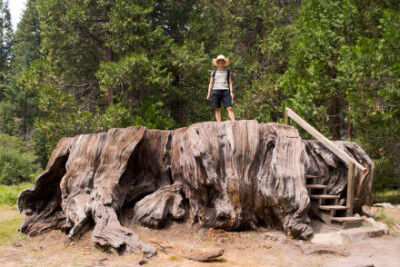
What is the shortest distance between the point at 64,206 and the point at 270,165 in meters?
4.42

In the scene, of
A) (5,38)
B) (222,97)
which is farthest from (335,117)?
(5,38)

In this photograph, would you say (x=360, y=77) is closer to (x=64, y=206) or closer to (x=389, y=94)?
(x=389, y=94)

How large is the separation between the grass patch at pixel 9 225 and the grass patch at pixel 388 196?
11920 millimetres

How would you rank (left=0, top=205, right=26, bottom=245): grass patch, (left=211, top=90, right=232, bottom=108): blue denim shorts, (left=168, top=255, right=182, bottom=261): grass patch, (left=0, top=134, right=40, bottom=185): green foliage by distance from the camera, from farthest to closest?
(left=0, top=134, right=40, bottom=185): green foliage
(left=211, top=90, right=232, bottom=108): blue denim shorts
(left=0, top=205, right=26, bottom=245): grass patch
(left=168, top=255, right=182, bottom=261): grass patch

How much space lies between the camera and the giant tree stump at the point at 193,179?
23.3 feet

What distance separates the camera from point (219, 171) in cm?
730

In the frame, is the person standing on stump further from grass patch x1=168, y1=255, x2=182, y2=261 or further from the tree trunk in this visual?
the tree trunk

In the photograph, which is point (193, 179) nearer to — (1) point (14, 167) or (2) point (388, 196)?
(2) point (388, 196)

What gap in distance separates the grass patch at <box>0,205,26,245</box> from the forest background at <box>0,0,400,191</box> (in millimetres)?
5298

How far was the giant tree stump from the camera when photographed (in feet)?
23.3

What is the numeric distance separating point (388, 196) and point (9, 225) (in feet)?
44.2

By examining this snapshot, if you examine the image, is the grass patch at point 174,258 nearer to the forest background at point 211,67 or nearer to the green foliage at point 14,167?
the forest background at point 211,67

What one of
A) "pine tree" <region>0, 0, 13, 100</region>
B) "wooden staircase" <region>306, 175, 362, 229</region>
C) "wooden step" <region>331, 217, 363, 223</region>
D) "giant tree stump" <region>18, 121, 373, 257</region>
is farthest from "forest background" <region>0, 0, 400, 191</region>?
"pine tree" <region>0, 0, 13, 100</region>

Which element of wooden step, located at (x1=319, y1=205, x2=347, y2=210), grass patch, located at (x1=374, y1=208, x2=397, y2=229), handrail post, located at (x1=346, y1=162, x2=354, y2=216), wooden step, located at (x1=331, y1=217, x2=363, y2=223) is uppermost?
handrail post, located at (x1=346, y1=162, x2=354, y2=216)
